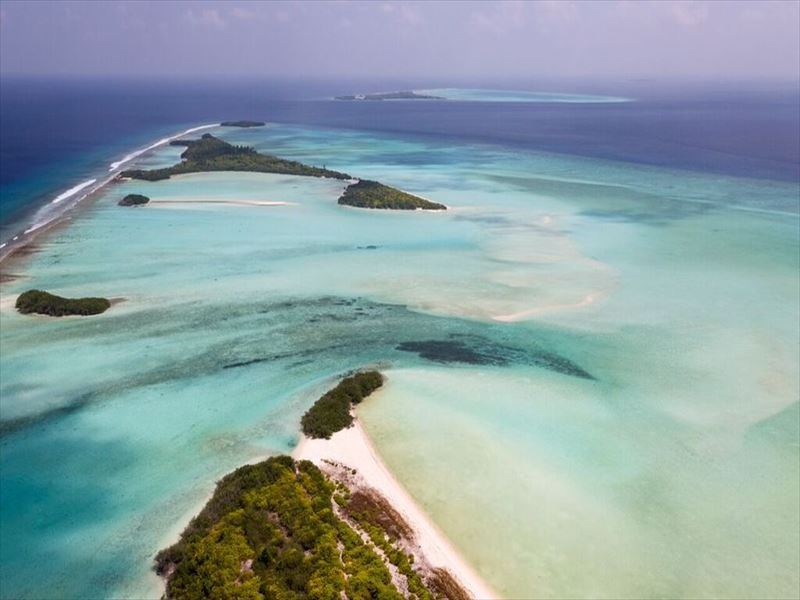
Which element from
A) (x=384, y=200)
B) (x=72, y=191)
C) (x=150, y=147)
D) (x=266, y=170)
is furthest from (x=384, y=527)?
(x=150, y=147)

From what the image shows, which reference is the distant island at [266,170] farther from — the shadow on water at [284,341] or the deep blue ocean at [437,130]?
the shadow on water at [284,341]

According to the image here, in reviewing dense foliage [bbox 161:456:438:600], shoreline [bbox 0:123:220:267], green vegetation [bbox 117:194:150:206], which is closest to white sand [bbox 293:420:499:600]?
dense foliage [bbox 161:456:438:600]

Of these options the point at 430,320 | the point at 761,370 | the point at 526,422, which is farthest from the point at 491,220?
the point at 526,422

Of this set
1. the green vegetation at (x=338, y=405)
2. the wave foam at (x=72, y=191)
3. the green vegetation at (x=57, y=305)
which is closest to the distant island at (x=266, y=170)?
the wave foam at (x=72, y=191)

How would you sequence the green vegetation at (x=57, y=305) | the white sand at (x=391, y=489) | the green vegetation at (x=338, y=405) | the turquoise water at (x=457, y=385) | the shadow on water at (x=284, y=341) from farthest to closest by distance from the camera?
the green vegetation at (x=57, y=305) < the shadow on water at (x=284, y=341) < the green vegetation at (x=338, y=405) < the turquoise water at (x=457, y=385) < the white sand at (x=391, y=489)

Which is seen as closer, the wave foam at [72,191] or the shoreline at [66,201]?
the shoreline at [66,201]

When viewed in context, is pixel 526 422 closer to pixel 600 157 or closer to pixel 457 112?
pixel 600 157

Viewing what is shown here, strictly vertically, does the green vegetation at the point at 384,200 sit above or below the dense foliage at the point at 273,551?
below

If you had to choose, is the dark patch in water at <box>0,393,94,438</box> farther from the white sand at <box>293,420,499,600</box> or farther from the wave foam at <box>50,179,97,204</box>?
the wave foam at <box>50,179,97,204</box>
